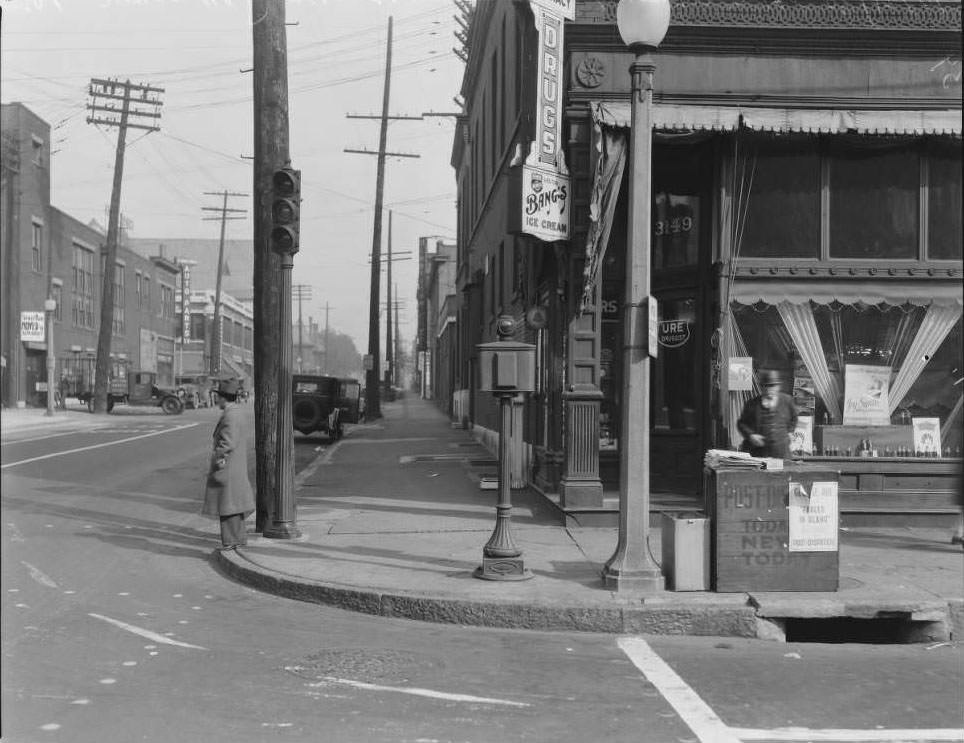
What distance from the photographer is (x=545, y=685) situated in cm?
568

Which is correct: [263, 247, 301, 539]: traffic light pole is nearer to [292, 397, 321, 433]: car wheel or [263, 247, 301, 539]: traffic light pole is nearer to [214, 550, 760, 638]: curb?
[214, 550, 760, 638]: curb

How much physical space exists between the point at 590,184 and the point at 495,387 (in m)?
3.88

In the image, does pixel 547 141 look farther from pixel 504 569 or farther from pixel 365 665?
pixel 365 665

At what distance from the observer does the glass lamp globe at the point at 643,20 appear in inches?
295

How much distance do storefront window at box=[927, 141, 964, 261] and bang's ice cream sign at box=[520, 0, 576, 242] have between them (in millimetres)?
4547

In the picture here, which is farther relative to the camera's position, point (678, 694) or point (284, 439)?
point (284, 439)

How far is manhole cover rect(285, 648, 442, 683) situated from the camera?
18.9 feet

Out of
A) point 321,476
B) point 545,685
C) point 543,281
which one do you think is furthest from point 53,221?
point 545,685

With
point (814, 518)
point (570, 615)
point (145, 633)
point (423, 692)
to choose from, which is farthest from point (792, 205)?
point (145, 633)

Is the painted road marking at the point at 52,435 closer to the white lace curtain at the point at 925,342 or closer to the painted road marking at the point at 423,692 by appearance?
the painted road marking at the point at 423,692

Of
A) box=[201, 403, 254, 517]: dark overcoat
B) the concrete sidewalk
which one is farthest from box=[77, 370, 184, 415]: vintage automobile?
box=[201, 403, 254, 517]: dark overcoat

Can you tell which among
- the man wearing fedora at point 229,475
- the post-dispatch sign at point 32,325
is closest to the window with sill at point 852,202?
the man wearing fedora at point 229,475

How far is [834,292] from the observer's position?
11031 mm

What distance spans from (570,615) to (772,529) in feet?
6.12
